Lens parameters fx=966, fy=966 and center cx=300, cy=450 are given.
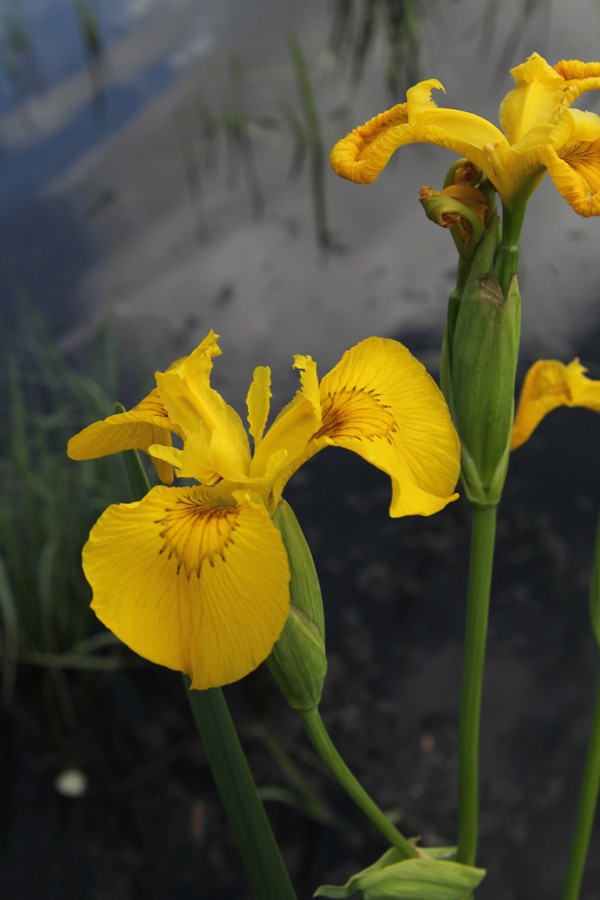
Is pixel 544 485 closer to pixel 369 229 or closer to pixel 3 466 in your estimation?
pixel 369 229

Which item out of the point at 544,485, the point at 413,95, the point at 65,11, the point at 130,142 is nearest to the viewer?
the point at 413,95

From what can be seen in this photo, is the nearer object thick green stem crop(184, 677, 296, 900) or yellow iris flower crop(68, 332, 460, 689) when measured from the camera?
yellow iris flower crop(68, 332, 460, 689)

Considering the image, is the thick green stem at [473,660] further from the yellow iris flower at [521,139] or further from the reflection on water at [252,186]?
the reflection on water at [252,186]

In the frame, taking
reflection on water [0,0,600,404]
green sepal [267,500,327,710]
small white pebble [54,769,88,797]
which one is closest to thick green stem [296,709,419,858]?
green sepal [267,500,327,710]

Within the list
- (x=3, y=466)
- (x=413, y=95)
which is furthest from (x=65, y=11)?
(x=413, y=95)

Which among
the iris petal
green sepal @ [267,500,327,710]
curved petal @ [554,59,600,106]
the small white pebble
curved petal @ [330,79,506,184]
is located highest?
curved petal @ [554,59,600,106]

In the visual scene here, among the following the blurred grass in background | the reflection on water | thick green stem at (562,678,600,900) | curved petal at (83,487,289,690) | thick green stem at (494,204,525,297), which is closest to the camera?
curved petal at (83,487,289,690)

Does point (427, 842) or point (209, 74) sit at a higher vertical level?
point (209, 74)

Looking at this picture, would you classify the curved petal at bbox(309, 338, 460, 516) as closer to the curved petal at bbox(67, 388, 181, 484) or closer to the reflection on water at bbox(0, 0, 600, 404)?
the curved petal at bbox(67, 388, 181, 484)
